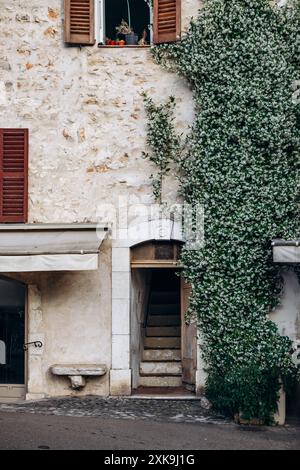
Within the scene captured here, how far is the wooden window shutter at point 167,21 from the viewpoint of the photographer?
1337cm

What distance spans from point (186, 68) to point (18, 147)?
3.17 m

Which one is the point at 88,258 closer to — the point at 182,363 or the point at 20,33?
the point at 182,363

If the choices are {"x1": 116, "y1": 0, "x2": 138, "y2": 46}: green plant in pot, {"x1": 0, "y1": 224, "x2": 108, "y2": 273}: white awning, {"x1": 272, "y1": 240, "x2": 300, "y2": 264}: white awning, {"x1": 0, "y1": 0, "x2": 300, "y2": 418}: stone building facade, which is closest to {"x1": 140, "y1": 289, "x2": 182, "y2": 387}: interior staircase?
{"x1": 0, "y1": 0, "x2": 300, "y2": 418}: stone building facade

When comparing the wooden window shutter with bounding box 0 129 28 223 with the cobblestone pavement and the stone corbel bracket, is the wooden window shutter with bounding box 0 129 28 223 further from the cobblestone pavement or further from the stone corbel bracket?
the cobblestone pavement

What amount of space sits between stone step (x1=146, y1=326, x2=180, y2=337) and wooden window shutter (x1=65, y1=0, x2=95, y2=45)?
221 inches

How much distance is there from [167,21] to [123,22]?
89cm

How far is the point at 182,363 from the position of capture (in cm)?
1393

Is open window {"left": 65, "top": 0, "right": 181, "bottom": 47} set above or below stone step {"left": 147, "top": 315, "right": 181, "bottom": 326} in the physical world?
above

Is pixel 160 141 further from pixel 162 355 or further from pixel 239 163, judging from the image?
pixel 162 355

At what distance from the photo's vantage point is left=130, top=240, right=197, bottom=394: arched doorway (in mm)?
13438

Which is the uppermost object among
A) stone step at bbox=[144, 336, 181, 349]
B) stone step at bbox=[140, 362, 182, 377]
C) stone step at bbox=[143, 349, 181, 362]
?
stone step at bbox=[144, 336, 181, 349]

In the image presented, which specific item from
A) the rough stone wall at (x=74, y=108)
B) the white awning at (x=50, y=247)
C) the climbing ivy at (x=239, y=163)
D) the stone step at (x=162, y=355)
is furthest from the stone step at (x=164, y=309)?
the white awning at (x=50, y=247)

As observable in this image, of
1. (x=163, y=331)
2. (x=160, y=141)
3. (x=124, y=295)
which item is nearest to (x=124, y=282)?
(x=124, y=295)

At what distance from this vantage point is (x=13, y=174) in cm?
1350
